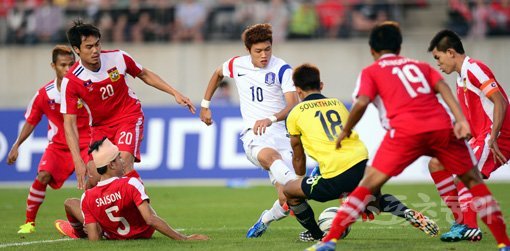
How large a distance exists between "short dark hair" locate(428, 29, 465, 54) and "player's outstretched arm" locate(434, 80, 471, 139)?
199 centimetres

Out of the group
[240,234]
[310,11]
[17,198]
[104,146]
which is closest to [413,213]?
[240,234]

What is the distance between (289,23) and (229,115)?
513 centimetres

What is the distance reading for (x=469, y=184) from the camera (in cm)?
882

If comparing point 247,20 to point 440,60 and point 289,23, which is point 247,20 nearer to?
point 289,23

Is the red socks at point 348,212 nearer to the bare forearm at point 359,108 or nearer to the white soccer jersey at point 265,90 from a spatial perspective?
the bare forearm at point 359,108

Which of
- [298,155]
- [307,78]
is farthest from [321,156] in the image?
[307,78]

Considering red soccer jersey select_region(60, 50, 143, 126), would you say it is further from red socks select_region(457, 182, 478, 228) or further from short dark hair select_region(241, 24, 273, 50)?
red socks select_region(457, 182, 478, 228)

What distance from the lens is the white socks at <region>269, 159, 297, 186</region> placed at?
33.7ft

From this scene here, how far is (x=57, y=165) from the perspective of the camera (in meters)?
13.4

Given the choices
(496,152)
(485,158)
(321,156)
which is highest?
Answer: (321,156)

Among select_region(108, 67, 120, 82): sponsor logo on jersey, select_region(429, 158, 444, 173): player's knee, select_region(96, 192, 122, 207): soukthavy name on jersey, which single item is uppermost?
select_region(108, 67, 120, 82): sponsor logo on jersey

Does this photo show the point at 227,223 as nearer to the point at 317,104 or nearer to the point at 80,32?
the point at 80,32

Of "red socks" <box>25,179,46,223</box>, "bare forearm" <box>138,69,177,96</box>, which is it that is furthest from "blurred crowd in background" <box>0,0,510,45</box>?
"bare forearm" <box>138,69,177,96</box>

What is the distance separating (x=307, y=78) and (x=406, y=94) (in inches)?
64.9
